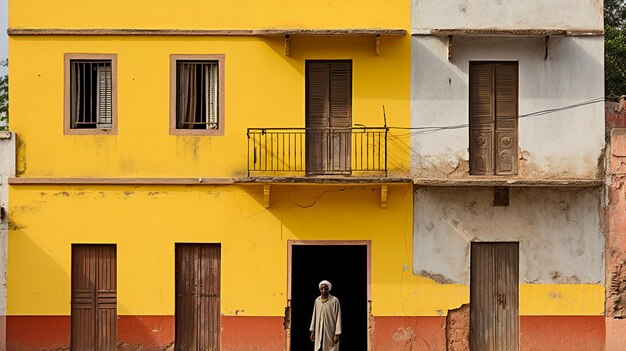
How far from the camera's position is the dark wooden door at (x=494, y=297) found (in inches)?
725

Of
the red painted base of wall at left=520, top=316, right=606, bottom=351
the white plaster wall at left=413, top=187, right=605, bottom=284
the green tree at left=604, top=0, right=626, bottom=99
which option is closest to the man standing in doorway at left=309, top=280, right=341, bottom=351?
the white plaster wall at left=413, top=187, right=605, bottom=284

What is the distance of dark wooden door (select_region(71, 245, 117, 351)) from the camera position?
1842 cm

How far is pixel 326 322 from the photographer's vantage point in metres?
17.2

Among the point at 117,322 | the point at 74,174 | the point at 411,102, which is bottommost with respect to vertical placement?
the point at 117,322

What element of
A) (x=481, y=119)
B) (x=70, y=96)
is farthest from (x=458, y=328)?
(x=70, y=96)

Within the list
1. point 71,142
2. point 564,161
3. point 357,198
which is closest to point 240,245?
point 357,198

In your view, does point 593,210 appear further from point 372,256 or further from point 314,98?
point 314,98

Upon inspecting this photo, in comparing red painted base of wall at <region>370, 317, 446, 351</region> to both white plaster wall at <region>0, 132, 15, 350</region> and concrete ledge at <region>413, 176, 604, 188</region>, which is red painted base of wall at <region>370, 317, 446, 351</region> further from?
white plaster wall at <region>0, 132, 15, 350</region>

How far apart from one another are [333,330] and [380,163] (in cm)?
311

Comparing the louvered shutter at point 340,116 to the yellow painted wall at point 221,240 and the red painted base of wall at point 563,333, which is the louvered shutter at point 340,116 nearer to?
the yellow painted wall at point 221,240

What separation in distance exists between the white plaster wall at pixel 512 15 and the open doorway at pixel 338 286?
5.19m

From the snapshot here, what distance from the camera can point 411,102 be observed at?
18.4 m

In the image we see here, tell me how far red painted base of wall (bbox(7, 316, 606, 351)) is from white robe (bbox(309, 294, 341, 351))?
1207 mm

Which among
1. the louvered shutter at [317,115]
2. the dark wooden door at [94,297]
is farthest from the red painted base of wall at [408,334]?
the dark wooden door at [94,297]
